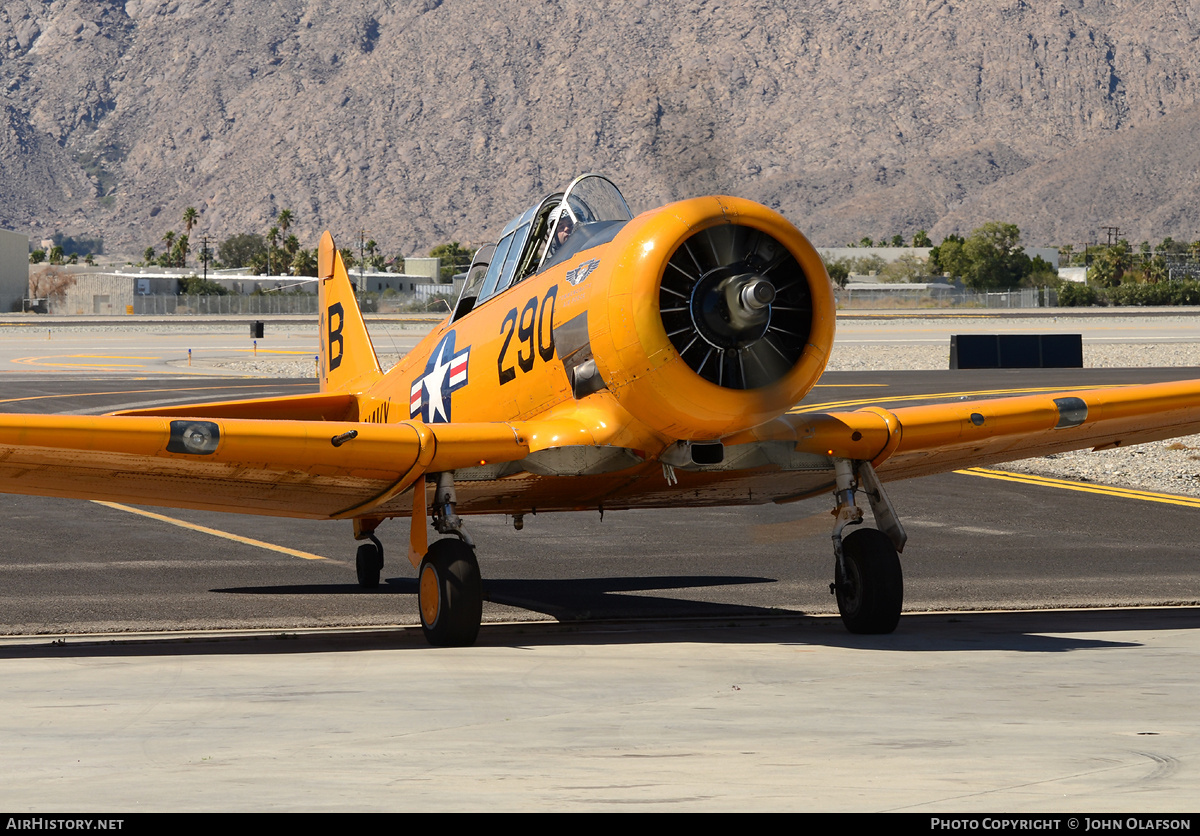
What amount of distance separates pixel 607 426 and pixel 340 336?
6599 millimetres

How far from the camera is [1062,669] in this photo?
810cm

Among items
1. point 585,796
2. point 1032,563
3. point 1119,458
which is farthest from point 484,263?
point 1119,458

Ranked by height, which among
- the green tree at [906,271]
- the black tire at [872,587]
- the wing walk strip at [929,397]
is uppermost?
the green tree at [906,271]

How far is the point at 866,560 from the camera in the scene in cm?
952

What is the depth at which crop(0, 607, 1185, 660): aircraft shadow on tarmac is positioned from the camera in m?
9.14

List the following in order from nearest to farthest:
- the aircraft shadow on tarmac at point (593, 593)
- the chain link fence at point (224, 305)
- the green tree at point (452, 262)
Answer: the aircraft shadow on tarmac at point (593, 593) → the chain link fence at point (224, 305) → the green tree at point (452, 262)

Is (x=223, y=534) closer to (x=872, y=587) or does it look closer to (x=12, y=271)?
(x=872, y=587)

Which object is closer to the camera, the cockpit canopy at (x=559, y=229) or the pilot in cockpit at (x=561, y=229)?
the cockpit canopy at (x=559, y=229)

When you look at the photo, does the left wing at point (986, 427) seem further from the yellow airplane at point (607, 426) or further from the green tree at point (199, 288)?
the green tree at point (199, 288)

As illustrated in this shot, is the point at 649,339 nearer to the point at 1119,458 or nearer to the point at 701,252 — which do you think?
the point at 701,252

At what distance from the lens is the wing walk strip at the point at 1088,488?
58.0 ft

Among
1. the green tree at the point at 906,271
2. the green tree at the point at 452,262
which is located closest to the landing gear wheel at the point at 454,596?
the green tree at the point at 906,271

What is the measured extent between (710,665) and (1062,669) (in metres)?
1.97

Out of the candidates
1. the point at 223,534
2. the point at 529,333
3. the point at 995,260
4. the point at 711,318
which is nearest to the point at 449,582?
the point at 529,333
